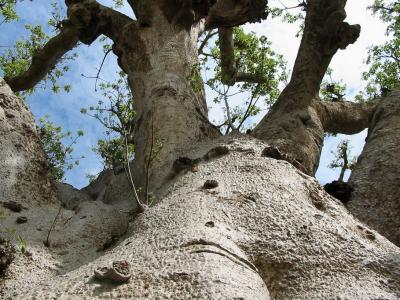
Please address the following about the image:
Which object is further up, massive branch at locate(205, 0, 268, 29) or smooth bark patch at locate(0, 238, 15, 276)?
massive branch at locate(205, 0, 268, 29)

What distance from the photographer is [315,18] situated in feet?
19.8

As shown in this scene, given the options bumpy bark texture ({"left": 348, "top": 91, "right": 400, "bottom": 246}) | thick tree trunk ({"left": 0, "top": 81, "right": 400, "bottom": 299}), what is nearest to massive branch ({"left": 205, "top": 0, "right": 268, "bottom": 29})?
bumpy bark texture ({"left": 348, "top": 91, "right": 400, "bottom": 246})

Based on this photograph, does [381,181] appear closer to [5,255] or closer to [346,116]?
[346,116]

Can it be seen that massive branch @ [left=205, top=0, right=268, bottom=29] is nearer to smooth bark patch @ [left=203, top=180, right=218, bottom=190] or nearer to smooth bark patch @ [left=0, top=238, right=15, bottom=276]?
smooth bark patch @ [left=203, top=180, right=218, bottom=190]

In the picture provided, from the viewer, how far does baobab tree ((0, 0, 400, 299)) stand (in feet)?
7.20

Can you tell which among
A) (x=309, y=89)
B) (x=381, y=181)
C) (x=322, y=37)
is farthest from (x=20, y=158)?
(x=322, y=37)

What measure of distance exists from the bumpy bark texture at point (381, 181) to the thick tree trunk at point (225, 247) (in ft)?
2.08

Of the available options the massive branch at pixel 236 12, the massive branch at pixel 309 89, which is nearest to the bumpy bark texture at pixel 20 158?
the massive branch at pixel 309 89

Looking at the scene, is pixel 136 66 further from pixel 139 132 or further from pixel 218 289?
pixel 218 289

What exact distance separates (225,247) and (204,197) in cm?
70

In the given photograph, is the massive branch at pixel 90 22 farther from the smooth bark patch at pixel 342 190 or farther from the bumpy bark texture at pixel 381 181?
the smooth bark patch at pixel 342 190

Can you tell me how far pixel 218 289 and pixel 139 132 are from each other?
3.26 m

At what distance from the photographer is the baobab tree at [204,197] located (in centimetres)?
220

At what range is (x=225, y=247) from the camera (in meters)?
2.33
